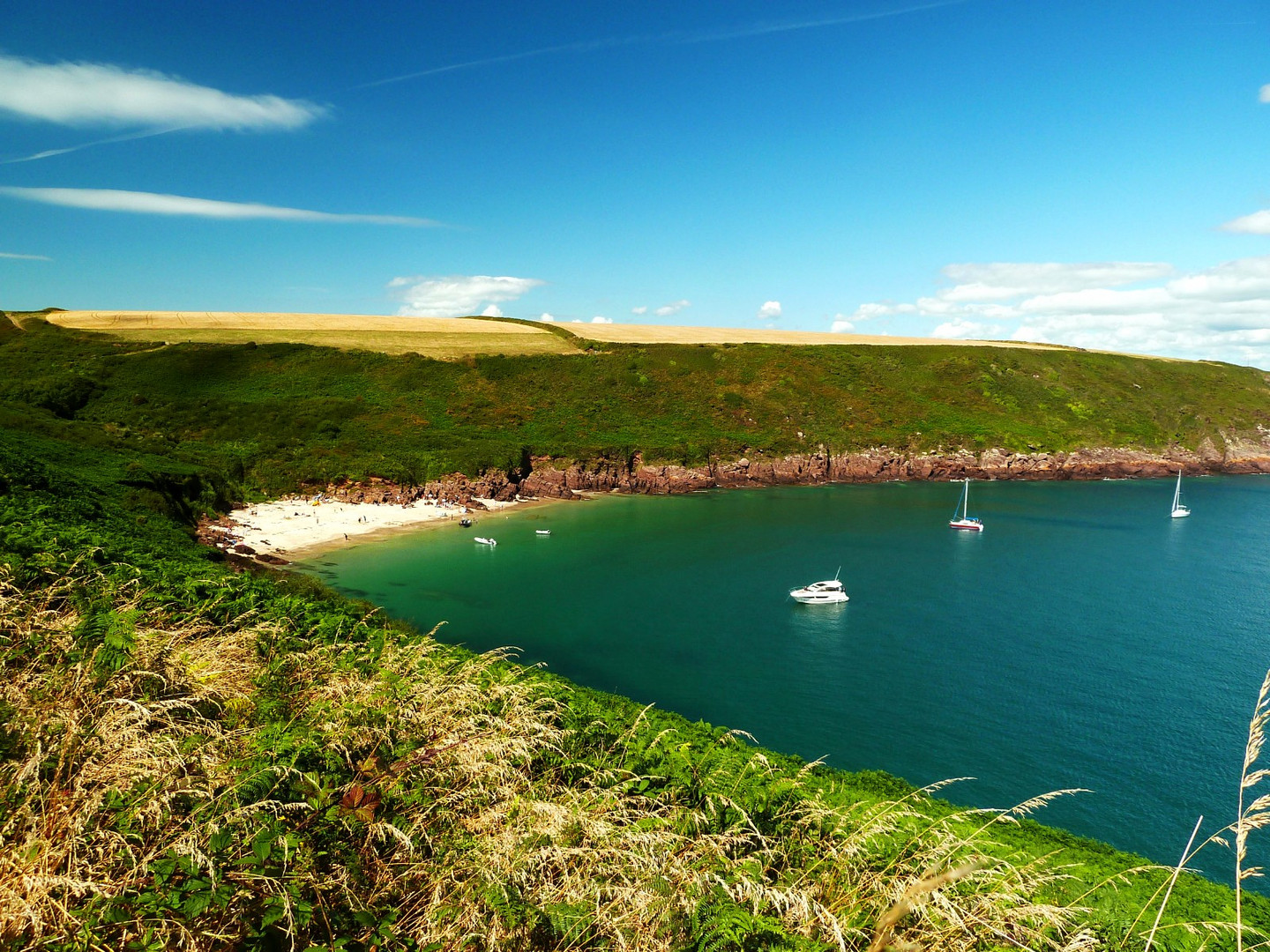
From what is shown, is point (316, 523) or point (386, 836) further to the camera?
point (316, 523)

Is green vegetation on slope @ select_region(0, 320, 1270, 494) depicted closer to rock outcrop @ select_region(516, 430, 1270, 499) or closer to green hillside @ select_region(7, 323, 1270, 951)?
rock outcrop @ select_region(516, 430, 1270, 499)

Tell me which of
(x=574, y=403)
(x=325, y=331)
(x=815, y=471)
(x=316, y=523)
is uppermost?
(x=325, y=331)

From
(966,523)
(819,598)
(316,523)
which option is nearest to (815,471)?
(966,523)

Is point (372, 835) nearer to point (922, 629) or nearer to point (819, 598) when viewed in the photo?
point (922, 629)

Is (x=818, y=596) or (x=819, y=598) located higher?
(x=818, y=596)

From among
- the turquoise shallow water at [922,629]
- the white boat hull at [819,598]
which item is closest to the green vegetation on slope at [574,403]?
the turquoise shallow water at [922,629]

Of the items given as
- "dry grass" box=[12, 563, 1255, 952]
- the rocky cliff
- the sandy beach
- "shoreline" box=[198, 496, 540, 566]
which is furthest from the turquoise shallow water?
"dry grass" box=[12, 563, 1255, 952]

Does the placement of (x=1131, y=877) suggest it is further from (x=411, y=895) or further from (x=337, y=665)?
(x=337, y=665)

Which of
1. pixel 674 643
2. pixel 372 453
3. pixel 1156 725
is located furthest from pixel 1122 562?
pixel 372 453
